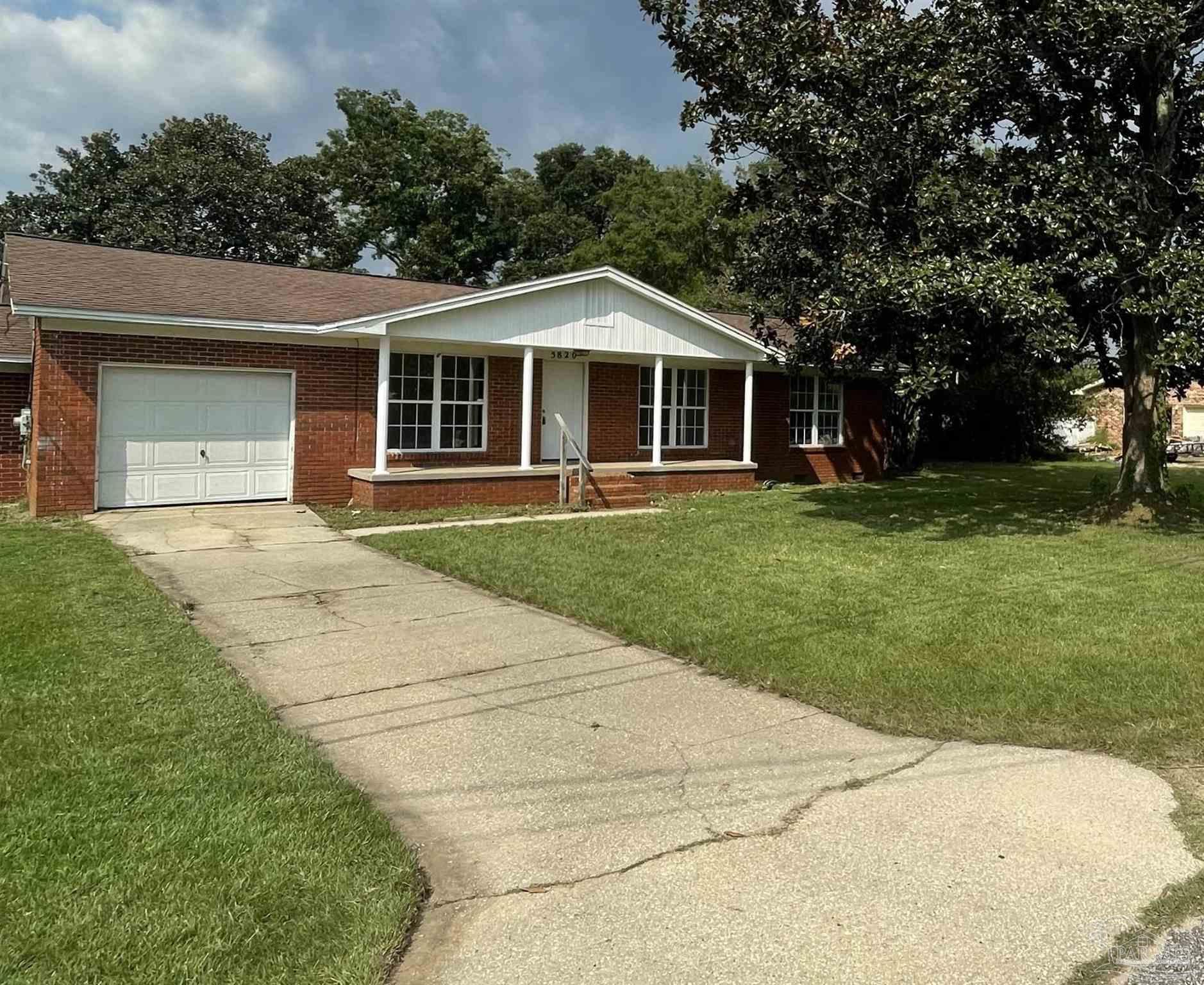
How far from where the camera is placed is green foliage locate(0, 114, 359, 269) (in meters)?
36.9

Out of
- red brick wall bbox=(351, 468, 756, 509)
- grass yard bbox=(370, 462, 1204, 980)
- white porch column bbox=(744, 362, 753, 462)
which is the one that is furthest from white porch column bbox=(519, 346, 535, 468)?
white porch column bbox=(744, 362, 753, 462)

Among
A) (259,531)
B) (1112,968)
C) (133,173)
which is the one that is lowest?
(1112,968)

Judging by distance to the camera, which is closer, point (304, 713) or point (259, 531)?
point (304, 713)

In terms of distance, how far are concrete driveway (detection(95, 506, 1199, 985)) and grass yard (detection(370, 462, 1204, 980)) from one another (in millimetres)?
307

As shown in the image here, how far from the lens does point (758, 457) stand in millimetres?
19594

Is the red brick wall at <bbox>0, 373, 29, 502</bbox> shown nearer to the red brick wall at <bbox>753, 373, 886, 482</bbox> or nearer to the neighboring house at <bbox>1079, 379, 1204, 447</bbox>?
the red brick wall at <bbox>753, 373, 886, 482</bbox>

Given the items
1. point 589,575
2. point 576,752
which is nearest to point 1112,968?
point 576,752

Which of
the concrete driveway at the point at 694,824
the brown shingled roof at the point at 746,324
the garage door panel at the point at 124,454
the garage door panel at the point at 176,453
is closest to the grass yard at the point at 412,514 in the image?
the garage door panel at the point at 176,453

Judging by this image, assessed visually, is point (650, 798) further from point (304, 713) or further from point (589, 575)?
point (589, 575)

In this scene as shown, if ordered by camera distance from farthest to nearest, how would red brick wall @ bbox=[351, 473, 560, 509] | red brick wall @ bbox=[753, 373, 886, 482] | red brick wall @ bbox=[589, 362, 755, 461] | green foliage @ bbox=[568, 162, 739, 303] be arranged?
green foliage @ bbox=[568, 162, 739, 303] < red brick wall @ bbox=[753, 373, 886, 482] < red brick wall @ bbox=[589, 362, 755, 461] < red brick wall @ bbox=[351, 473, 560, 509]

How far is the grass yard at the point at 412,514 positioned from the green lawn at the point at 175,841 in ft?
22.2

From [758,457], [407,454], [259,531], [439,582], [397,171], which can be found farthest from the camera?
[397,171]

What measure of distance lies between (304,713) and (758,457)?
15592 millimetres

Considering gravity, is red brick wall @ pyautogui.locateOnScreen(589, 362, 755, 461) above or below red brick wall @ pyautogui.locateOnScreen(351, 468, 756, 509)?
above
